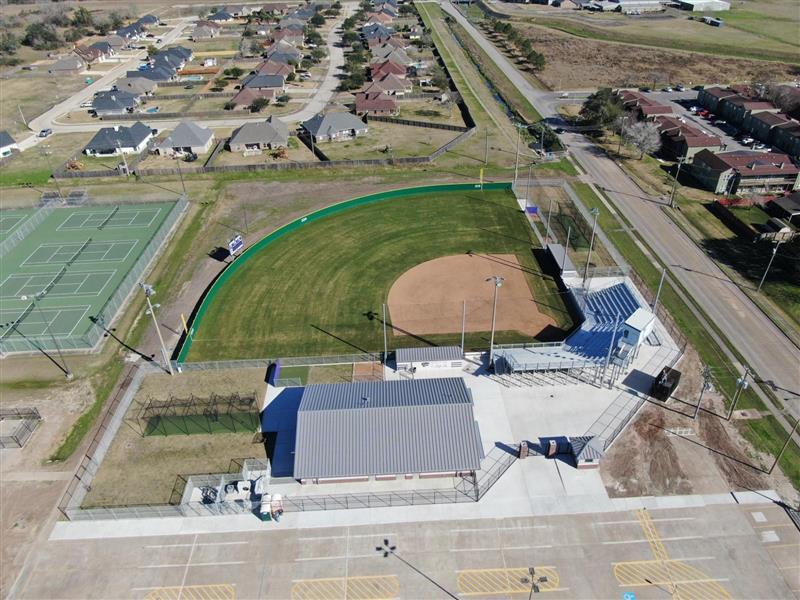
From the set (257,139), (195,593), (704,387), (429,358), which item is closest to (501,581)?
(195,593)

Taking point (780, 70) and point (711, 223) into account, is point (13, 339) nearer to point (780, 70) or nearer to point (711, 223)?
point (711, 223)

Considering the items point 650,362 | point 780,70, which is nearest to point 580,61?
point 780,70

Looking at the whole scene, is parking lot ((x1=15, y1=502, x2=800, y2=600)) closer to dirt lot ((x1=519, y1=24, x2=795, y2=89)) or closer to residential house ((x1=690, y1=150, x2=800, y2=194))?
residential house ((x1=690, y1=150, x2=800, y2=194))

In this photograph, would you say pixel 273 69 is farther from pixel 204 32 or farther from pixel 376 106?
pixel 204 32

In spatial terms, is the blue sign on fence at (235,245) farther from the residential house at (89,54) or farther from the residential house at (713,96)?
the residential house at (89,54)

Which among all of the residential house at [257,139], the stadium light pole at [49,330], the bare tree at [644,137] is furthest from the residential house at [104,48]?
the bare tree at [644,137]

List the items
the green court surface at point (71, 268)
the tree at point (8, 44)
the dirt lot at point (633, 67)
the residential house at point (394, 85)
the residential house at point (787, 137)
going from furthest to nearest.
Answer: the tree at point (8, 44), the dirt lot at point (633, 67), the residential house at point (394, 85), the residential house at point (787, 137), the green court surface at point (71, 268)
